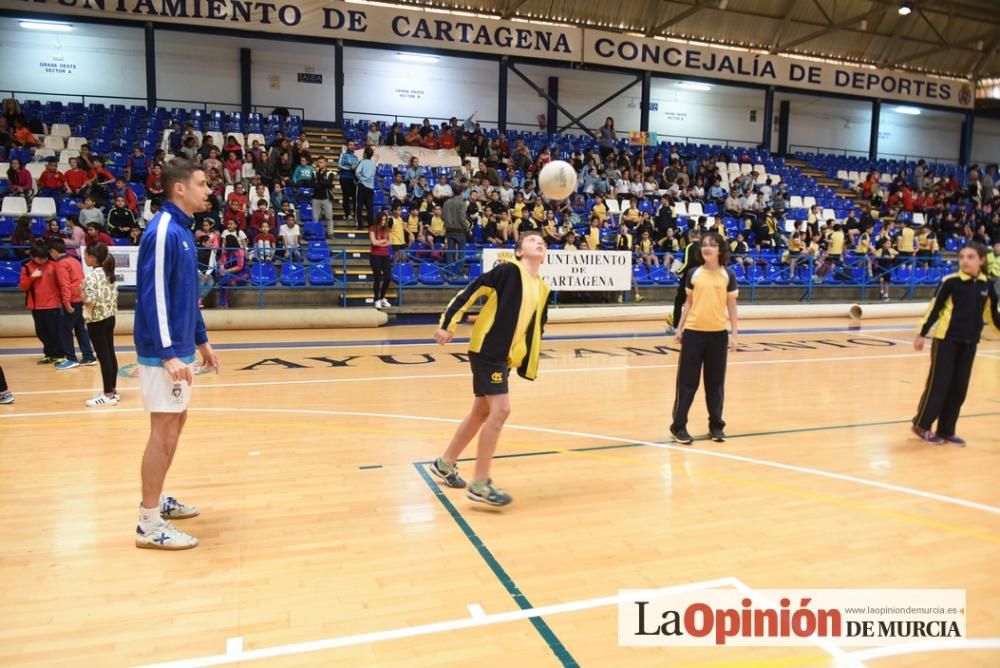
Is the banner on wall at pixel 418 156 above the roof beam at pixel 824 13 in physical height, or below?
below

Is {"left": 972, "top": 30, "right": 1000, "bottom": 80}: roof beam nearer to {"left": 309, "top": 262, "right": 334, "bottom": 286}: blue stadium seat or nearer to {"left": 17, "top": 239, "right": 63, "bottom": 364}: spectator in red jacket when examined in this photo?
{"left": 309, "top": 262, "right": 334, "bottom": 286}: blue stadium seat

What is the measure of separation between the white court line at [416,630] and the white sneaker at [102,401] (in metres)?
5.60

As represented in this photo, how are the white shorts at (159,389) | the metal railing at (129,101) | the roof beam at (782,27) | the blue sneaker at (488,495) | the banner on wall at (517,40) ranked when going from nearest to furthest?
the white shorts at (159,389)
the blue sneaker at (488,495)
the banner on wall at (517,40)
the metal railing at (129,101)
the roof beam at (782,27)

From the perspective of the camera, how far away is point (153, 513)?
4.22 m

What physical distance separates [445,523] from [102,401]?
16.8ft

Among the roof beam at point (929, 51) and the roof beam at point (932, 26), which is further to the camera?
the roof beam at point (929, 51)

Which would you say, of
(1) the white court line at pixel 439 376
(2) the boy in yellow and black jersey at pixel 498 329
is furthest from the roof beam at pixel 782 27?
(2) the boy in yellow and black jersey at pixel 498 329

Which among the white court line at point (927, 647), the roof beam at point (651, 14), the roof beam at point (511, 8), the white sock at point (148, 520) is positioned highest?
the roof beam at point (651, 14)

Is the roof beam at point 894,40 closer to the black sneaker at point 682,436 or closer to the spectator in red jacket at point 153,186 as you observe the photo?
the spectator in red jacket at point 153,186

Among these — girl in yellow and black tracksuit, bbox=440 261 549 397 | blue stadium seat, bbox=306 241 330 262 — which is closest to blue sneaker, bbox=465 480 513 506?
girl in yellow and black tracksuit, bbox=440 261 549 397

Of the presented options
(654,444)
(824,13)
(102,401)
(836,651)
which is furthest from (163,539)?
(824,13)

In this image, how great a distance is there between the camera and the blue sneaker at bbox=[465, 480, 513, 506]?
4.93 meters

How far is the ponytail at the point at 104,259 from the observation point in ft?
24.8

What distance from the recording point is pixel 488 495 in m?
4.93
